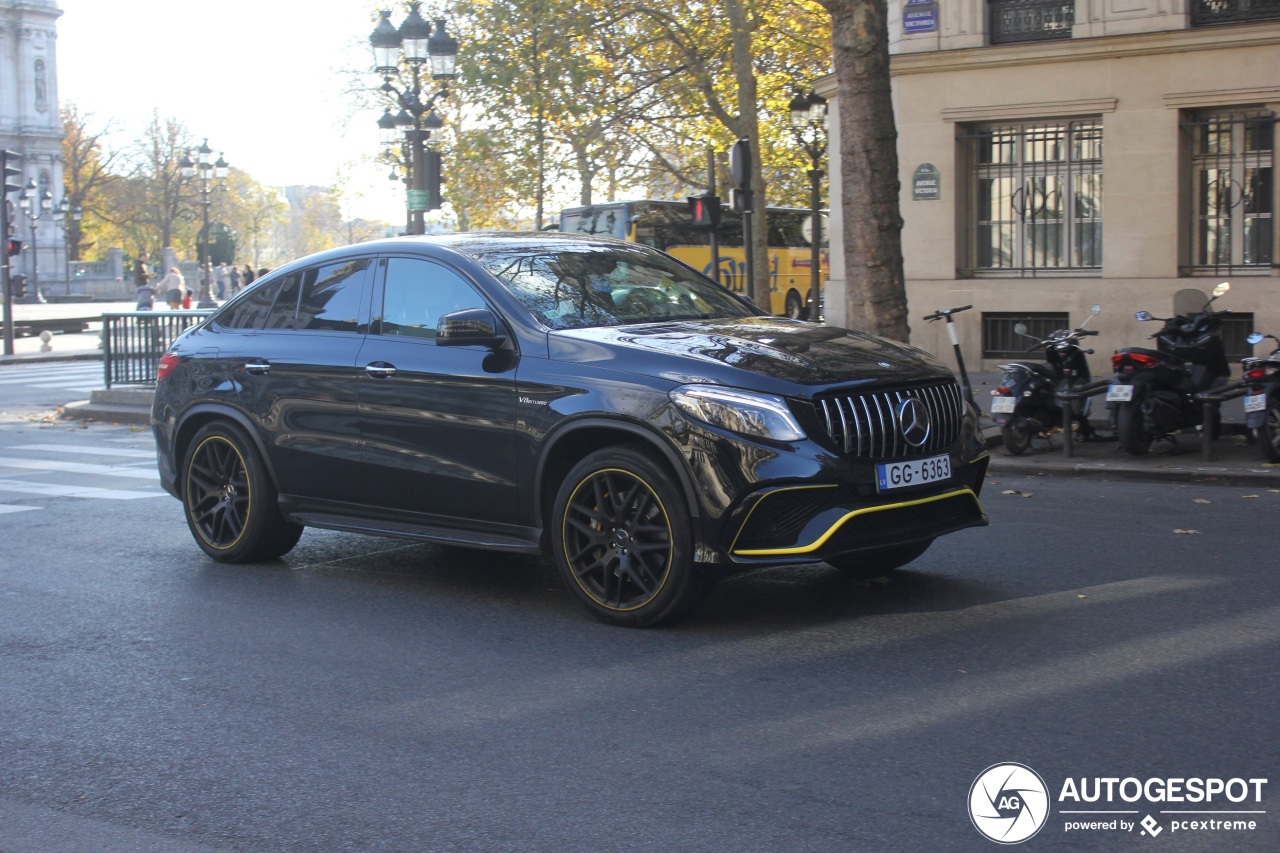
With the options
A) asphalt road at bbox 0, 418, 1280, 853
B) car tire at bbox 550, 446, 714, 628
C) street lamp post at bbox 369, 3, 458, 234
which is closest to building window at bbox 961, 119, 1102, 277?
street lamp post at bbox 369, 3, 458, 234

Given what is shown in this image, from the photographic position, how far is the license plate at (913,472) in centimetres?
609

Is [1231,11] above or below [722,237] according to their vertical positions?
above

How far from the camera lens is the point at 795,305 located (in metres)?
40.2

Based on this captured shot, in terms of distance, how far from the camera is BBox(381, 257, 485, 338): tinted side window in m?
7.11

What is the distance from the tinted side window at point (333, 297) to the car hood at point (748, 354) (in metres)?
1.47

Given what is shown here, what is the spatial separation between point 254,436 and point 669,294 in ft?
7.80

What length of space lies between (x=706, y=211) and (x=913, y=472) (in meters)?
12.1

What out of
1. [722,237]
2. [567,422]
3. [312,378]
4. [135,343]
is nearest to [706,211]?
[135,343]

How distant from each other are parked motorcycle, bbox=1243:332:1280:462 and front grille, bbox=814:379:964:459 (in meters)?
5.48

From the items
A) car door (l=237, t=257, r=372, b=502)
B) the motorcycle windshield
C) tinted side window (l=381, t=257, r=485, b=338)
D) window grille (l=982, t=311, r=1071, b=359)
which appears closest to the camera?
tinted side window (l=381, t=257, r=485, b=338)

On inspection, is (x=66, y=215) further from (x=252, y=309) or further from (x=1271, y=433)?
(x=1271, y=433)

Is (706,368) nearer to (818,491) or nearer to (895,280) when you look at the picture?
(818,491)

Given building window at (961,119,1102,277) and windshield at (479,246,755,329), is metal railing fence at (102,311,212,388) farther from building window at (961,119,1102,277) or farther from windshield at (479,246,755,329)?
windshield at (479,246,755,329)

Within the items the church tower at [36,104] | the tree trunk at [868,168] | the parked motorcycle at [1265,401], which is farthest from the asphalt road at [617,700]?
the church tower at [36,104]
